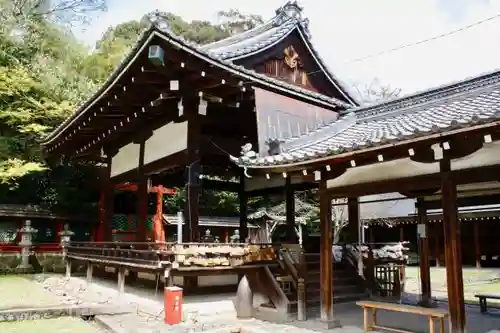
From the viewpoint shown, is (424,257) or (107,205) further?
(107,205)

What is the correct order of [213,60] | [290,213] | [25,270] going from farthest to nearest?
1. [25,270]
2. [290,213]
3. [213,60]

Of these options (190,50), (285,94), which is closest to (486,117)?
(190,50)

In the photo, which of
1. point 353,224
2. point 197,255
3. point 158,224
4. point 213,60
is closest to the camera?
point 213,60

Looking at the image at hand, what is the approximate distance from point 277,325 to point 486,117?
16.7ft

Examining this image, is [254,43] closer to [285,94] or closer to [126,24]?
[285,94]

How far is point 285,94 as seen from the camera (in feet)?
35.1

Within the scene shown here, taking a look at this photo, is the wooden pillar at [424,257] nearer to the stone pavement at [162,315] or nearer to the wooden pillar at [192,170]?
the stone pavement at [162,315]

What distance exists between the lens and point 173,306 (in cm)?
812

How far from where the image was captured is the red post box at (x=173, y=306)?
811 centimetres

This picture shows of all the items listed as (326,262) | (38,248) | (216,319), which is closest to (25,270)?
(38,248)

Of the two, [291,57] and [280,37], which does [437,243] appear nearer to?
[291,57]

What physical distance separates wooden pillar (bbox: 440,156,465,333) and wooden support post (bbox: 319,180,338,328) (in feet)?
7.40

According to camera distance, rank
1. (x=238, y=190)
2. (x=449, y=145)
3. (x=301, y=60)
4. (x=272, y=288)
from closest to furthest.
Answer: (x=449, y=145) < (x=272, y=288) < (x=301, y=60) < (x=238, y=190)

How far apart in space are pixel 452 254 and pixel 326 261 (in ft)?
7.93
